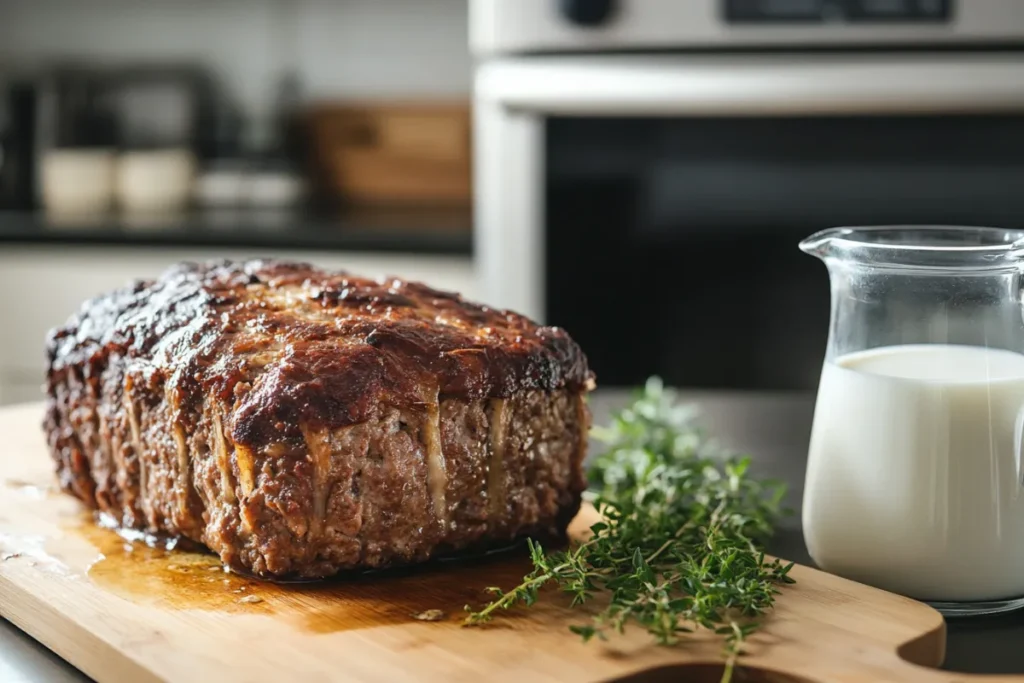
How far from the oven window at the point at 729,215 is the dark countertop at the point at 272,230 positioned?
541mm

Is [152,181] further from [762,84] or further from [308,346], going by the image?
[308,346]

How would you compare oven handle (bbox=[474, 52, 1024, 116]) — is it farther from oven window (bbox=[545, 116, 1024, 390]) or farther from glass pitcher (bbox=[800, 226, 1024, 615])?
glass pitcher (bbox=[800, 226, 1024, 615])

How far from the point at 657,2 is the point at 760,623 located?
1565mm

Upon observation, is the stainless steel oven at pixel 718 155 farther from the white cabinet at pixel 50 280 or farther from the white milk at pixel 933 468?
the white milk at pixel 933 468

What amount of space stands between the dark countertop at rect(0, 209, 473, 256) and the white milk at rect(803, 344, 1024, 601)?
6.17 feet

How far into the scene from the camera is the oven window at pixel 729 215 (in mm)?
2326

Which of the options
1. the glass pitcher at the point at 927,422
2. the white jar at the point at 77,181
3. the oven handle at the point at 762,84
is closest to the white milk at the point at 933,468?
the glass pitcher at the point at 927,422

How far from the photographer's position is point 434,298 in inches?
54.1

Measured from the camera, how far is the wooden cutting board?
3.08ft

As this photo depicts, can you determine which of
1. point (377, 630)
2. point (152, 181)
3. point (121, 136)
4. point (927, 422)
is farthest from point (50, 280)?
point (927, 422)

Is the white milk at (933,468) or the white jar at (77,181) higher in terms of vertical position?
the white jar at (77,181)

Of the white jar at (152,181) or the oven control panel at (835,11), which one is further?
the white jar at (152,181)

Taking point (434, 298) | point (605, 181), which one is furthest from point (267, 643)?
point (605, 181)

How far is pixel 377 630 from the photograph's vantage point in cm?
103
